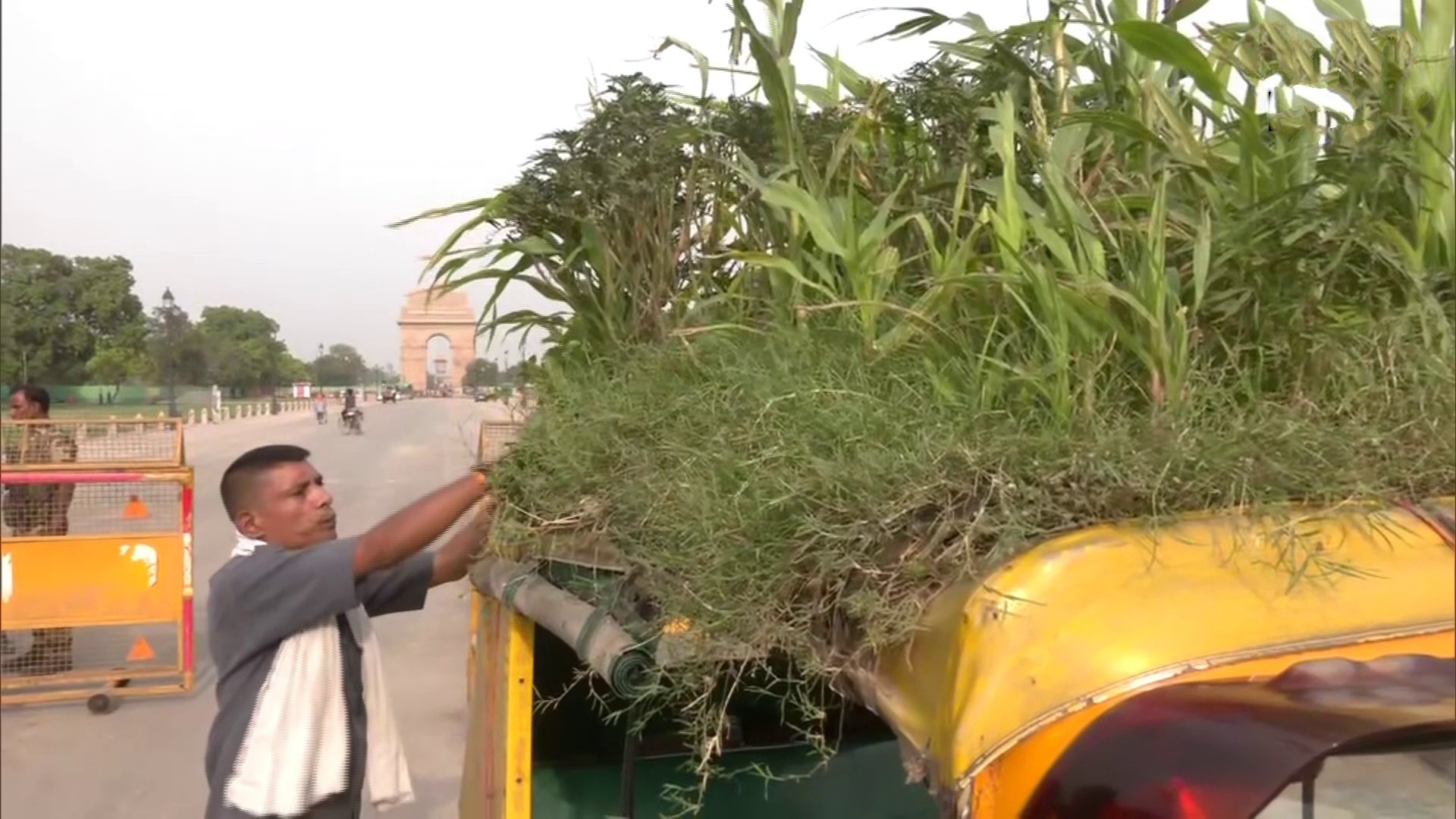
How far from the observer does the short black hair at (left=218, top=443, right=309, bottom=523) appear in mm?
2672

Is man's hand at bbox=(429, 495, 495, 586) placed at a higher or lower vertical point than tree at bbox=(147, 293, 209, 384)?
lower

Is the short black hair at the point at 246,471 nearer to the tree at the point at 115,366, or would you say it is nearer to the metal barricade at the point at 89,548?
the metal barricade at the point at 89,548

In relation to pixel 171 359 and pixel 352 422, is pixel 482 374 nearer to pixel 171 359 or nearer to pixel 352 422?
pixel 171 359

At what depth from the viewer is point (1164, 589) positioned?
110 cm

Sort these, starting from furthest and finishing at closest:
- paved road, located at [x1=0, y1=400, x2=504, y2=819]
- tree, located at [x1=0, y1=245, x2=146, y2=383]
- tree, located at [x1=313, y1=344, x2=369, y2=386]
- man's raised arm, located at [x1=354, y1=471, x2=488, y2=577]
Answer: tree, located at [x1=313, y1=344, x2=369, y2=386] < tree, located at [x1=0, y1=245, x2=146, y2=383] < paved road, located at [x1=0, y1=400, x2=504, y2=819] < man's raised arm, located at [x1=354, y1=471, x2=488, y2=577]

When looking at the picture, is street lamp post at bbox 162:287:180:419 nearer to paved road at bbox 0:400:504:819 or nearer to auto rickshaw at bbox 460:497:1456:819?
paved road at bbox 0:400:504:819

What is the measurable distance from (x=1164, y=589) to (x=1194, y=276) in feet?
1.84

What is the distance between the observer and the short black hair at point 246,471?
8.77 feet

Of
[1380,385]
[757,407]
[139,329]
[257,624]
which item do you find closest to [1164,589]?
[1380,385]

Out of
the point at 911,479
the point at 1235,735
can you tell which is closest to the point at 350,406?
the point at 911,479

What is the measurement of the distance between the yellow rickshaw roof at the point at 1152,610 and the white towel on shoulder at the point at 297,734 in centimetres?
174

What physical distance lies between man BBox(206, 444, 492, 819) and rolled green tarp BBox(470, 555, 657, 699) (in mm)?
228

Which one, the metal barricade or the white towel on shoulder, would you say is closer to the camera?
the white towel on shoulder

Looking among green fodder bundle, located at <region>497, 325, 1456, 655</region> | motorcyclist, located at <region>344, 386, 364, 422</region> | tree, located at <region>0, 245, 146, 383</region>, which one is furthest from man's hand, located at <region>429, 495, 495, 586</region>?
motorcyclist, located at <region>344, 386, 364, 422</region>
